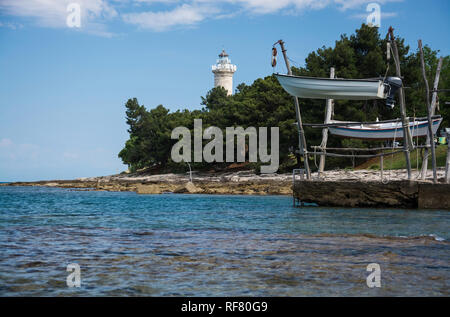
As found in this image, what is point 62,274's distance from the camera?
31.0 feet

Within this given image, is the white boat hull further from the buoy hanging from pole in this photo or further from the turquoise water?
the turquoise water

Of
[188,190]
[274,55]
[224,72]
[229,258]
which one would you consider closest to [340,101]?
[188,190]

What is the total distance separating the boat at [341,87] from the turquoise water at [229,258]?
6.75 m

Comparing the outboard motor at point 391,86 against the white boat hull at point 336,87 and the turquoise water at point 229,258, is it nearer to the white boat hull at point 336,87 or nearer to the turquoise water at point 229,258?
the white boat hull at point 336,87

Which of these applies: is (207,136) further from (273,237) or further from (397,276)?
(397,276)

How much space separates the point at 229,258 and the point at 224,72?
107 m

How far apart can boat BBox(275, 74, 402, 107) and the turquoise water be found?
22.1 feet

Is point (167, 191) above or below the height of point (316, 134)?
below

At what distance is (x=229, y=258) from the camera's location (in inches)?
443

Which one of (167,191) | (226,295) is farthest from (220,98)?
(226,295)

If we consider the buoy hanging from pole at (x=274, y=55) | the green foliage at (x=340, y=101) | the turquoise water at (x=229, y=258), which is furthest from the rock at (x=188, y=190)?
the turquoise water at (x=229, y=258)

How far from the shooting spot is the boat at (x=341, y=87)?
2342 centimetres

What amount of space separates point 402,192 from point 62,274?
18741mm

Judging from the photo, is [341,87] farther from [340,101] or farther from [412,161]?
[340,101]
